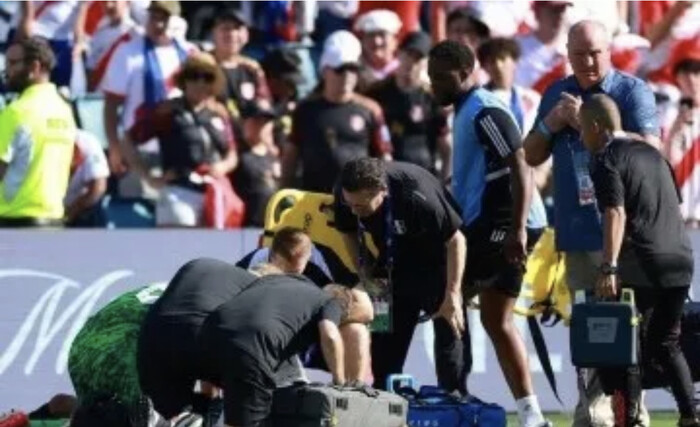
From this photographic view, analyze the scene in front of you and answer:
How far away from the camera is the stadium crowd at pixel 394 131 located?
13.5 meters

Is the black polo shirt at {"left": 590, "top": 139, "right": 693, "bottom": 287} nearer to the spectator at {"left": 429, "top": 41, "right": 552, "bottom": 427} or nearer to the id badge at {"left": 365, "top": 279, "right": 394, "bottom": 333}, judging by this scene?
the spectator at {"left": 429, "top": 41, "right": 552, "bottom": 427}

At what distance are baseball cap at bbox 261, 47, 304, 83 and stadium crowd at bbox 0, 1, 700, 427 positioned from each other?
0.06 feet

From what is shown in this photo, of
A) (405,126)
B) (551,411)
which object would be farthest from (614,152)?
(405,126)

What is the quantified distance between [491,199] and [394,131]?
12.8 ft

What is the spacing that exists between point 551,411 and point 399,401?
416 cm

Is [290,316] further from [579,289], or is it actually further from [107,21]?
[107,21]

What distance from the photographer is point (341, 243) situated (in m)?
14.5

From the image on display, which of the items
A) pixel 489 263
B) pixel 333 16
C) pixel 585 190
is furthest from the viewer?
pixel 333 16

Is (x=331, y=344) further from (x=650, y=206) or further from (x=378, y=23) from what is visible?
(x=378, y=23)

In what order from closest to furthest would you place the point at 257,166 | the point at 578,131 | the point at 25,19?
the point at 578,131, the point at 257,166, the point at 25,19

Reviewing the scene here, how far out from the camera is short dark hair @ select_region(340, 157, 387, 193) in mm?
13109

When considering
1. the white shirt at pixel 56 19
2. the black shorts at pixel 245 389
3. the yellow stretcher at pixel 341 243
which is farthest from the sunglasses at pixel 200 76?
the black shorts at pixel 245 389

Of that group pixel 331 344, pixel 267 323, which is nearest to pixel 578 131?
pixel 331 344

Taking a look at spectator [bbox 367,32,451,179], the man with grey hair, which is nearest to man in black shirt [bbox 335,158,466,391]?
the man with grey hair
